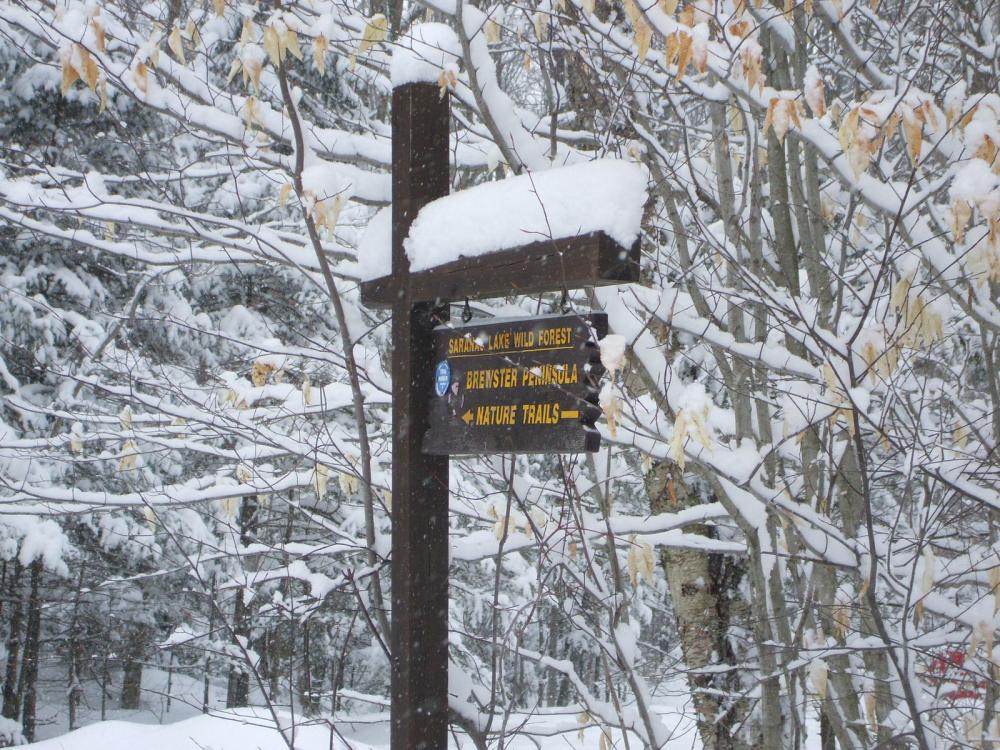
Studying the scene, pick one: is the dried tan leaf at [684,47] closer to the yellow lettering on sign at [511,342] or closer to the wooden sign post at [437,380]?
the wooden sign post at [437,380]

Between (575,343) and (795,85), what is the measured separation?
2.45 m

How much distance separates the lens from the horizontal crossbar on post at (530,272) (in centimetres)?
206

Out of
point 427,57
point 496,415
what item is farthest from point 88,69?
point 496,415

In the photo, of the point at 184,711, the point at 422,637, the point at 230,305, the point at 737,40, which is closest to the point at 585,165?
the point at 737,40

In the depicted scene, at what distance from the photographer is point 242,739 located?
682 cm

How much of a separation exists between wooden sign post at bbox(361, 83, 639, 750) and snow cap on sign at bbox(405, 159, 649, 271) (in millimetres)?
33

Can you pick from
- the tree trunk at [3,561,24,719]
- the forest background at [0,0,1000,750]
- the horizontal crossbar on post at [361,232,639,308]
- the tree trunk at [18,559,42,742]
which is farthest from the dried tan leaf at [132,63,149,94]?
the tree trunk at [3,561,24,719]

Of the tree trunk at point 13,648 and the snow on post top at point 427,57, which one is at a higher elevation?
the snow on post top at point 427,57

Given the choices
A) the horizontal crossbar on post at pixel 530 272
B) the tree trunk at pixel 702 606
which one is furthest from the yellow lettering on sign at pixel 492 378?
the tree trunk at pixel 702 606

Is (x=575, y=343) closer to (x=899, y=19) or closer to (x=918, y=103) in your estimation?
(x=918, y=103)

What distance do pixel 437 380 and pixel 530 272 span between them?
48 centimetres

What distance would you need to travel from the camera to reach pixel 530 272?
88.4 inches

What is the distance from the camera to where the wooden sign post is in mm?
2100

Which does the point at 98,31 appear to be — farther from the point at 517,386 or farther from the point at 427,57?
the point at 517,386
